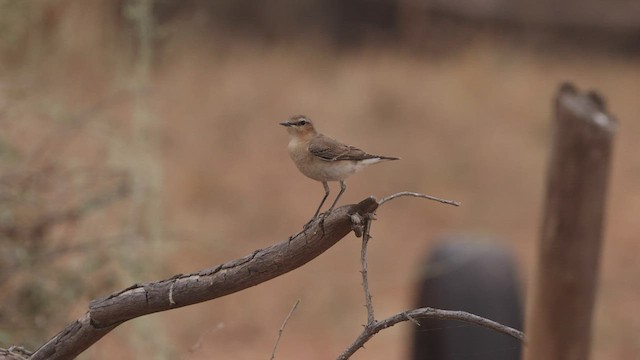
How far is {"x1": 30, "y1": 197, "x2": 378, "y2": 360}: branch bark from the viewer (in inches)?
66.0

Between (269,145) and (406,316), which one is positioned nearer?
(406,316)

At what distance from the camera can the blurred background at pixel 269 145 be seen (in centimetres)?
430

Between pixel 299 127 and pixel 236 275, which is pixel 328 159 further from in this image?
pixel 236 275

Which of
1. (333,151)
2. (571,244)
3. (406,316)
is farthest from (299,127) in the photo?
(406,316)

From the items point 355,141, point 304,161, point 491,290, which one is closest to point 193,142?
point 355,141

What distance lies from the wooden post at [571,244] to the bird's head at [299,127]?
58 cm

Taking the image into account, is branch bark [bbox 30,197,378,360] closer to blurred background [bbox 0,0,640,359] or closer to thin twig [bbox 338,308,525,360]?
thin twig [bbox 338,308,525,360]

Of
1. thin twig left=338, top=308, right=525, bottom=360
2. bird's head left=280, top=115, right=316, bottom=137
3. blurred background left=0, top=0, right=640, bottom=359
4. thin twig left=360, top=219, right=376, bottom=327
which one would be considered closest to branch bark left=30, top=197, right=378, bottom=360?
thin twig left=360, top=219, right=376, bottom=327

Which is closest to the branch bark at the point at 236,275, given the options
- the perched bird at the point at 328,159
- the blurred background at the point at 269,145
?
the perched bird at the point at 328,159

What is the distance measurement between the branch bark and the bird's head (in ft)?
1.97

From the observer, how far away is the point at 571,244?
84.4 inches

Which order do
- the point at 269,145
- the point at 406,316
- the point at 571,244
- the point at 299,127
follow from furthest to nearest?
the point at 269,145
the point at 299,127
the point at 571,244
the point at 406,316

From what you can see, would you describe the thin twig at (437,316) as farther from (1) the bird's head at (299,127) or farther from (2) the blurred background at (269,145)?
(2) the blurred background at (269,145)

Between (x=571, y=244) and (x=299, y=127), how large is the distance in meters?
0.69
